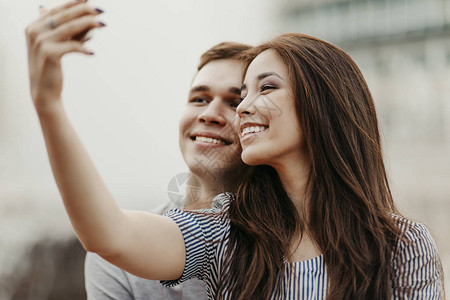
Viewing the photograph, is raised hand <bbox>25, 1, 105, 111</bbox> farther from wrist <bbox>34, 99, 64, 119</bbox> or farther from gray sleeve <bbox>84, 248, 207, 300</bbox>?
gray sleeve <bbox>84, 248, 207, 300</bbox>

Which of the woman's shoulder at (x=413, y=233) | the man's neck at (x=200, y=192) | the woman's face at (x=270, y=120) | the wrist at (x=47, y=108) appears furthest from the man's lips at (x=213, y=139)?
the wrist at (x=47, y=108)

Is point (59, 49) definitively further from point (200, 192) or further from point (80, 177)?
point (200, 192)

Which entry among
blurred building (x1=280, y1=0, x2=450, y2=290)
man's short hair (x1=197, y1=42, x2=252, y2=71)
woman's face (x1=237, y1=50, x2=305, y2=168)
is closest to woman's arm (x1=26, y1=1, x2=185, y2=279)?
woman's face (x1=237, y1=50, x2=305, y2=168)

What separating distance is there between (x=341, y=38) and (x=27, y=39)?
26.6m

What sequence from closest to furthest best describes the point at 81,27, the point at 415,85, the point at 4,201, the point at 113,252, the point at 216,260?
the point at 81,27 < the point at 113,252 < the point at 216,260 < the point at 4,201 < the point at 415,85

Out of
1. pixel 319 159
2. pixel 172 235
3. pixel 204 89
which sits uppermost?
pixel 204 89

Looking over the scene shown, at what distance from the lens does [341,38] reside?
26.6 m

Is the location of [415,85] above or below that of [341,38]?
below

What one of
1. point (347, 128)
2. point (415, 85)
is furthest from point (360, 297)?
point (415, 85)

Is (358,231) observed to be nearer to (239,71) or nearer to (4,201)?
(239,71)

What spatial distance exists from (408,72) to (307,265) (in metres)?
25.4

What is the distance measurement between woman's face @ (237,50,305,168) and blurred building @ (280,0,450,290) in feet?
70.9

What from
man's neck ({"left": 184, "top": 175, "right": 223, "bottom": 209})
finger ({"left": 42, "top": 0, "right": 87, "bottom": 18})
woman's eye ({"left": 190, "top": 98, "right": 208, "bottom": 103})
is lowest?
man's neck ({"left": 184, "top": 175, "right": 223, "bottom": 209})

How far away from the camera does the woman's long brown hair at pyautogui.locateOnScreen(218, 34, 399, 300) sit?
1.83 m
